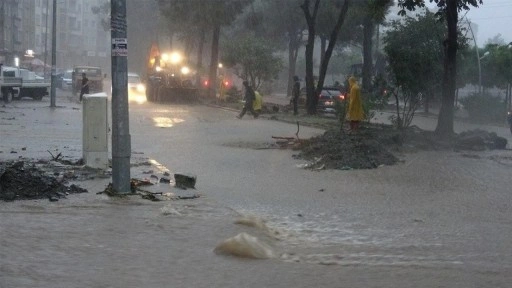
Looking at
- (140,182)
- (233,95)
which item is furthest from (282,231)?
(233,95)

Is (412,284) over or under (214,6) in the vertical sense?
under

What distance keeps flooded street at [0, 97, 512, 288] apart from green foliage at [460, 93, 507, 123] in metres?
25.4

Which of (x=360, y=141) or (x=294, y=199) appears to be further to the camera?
(x=360, y=141)

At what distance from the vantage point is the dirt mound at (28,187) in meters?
11.4

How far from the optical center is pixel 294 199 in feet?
42.0

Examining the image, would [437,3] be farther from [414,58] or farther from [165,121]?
[165,121]

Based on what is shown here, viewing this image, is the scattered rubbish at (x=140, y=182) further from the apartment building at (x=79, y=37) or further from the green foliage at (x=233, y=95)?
the apartment building at (x=79, y=37)

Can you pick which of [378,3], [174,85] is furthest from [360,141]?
[174,85]

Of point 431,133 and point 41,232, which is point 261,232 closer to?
point 41,232

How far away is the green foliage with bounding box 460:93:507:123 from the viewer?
138 ft

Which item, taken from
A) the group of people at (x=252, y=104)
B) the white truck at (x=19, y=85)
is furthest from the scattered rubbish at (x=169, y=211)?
the white truck at (x=19, y=85)

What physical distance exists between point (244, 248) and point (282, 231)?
1595 millimetres

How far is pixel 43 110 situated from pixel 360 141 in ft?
72.9

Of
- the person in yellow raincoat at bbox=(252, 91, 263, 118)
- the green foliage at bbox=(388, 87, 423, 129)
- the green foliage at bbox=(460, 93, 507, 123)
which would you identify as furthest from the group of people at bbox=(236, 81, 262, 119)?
the green foliage at bbox=(460, 93, 507, 123)
